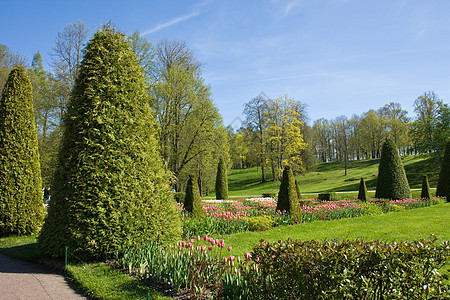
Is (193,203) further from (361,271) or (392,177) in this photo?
(392,177)

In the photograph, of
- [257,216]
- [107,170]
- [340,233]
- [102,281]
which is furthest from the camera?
[257,216]

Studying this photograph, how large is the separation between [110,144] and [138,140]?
1.85 feet

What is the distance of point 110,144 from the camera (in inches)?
231

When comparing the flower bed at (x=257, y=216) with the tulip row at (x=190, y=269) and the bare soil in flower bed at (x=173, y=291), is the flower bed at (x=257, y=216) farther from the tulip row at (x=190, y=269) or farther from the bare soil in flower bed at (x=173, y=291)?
the bare soil in flower bed at (x=173, y=291)

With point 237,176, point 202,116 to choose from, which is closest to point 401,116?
point 237,176

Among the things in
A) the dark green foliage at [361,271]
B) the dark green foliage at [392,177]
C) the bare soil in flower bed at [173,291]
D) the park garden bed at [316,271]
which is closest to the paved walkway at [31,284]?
the bare soil in flower bed at [173,291]

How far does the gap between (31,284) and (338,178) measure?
141 ft

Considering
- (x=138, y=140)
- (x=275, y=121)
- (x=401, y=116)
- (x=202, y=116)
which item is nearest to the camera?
(x=138, y=140)

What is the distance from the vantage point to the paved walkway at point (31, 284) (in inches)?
169

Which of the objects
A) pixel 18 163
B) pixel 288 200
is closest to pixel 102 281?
pixel 18 163

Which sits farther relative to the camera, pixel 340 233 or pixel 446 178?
pixel 446 178

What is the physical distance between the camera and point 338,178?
141 ft

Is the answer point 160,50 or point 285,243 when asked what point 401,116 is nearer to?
point 160,50

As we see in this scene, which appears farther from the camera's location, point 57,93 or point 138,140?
point 57,93
